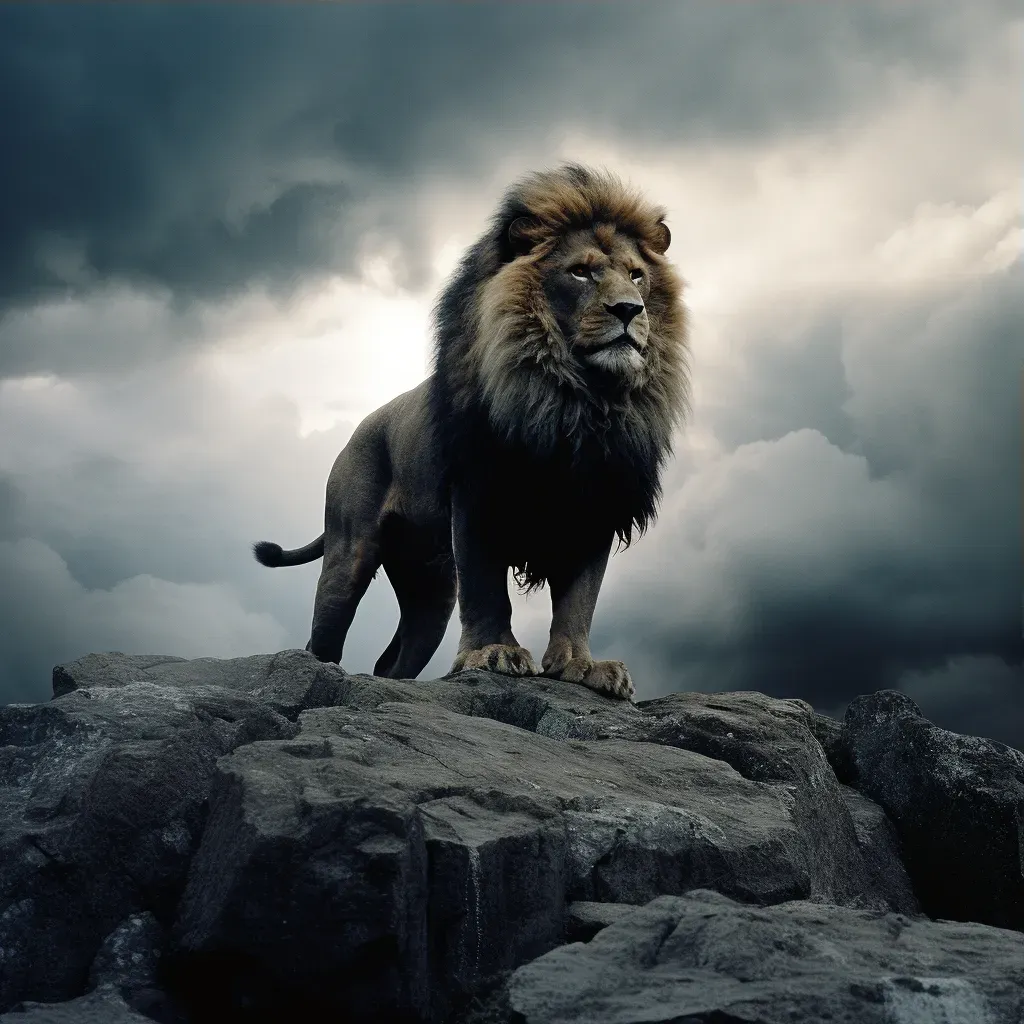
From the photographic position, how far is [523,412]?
4.91 meters

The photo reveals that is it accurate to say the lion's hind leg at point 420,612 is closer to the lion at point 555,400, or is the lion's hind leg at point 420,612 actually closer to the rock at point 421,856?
the lion at point 555,400

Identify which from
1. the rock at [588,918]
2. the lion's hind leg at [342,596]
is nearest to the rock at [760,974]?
the rock at [588,918]

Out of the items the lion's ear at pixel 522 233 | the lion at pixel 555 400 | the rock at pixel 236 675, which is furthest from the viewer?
the lion's ear at pixel 522 233

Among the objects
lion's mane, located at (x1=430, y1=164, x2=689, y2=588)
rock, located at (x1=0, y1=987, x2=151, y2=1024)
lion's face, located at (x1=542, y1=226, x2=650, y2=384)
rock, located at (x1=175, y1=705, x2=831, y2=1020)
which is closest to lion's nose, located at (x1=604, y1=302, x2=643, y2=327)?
lion's face, located at (x1=542, y1=226, x2=650, y2=384)

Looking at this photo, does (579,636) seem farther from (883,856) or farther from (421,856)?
(421,856)

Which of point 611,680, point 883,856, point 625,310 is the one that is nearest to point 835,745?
point 883,856

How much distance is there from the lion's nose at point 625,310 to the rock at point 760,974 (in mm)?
2917

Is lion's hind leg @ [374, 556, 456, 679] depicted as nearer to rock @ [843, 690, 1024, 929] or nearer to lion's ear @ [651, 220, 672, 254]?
lion's ear @ [651, 220, 672, 254]

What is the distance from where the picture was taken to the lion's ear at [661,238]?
527cm

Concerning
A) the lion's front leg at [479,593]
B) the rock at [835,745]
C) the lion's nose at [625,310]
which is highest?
the lion's nose at [625,310]

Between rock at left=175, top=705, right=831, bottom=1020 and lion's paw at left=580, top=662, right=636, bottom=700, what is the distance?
1.24 m

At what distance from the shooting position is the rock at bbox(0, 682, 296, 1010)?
263cm

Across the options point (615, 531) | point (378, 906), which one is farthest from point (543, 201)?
point (378, 906)

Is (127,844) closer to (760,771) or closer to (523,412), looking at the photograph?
(760,771)
